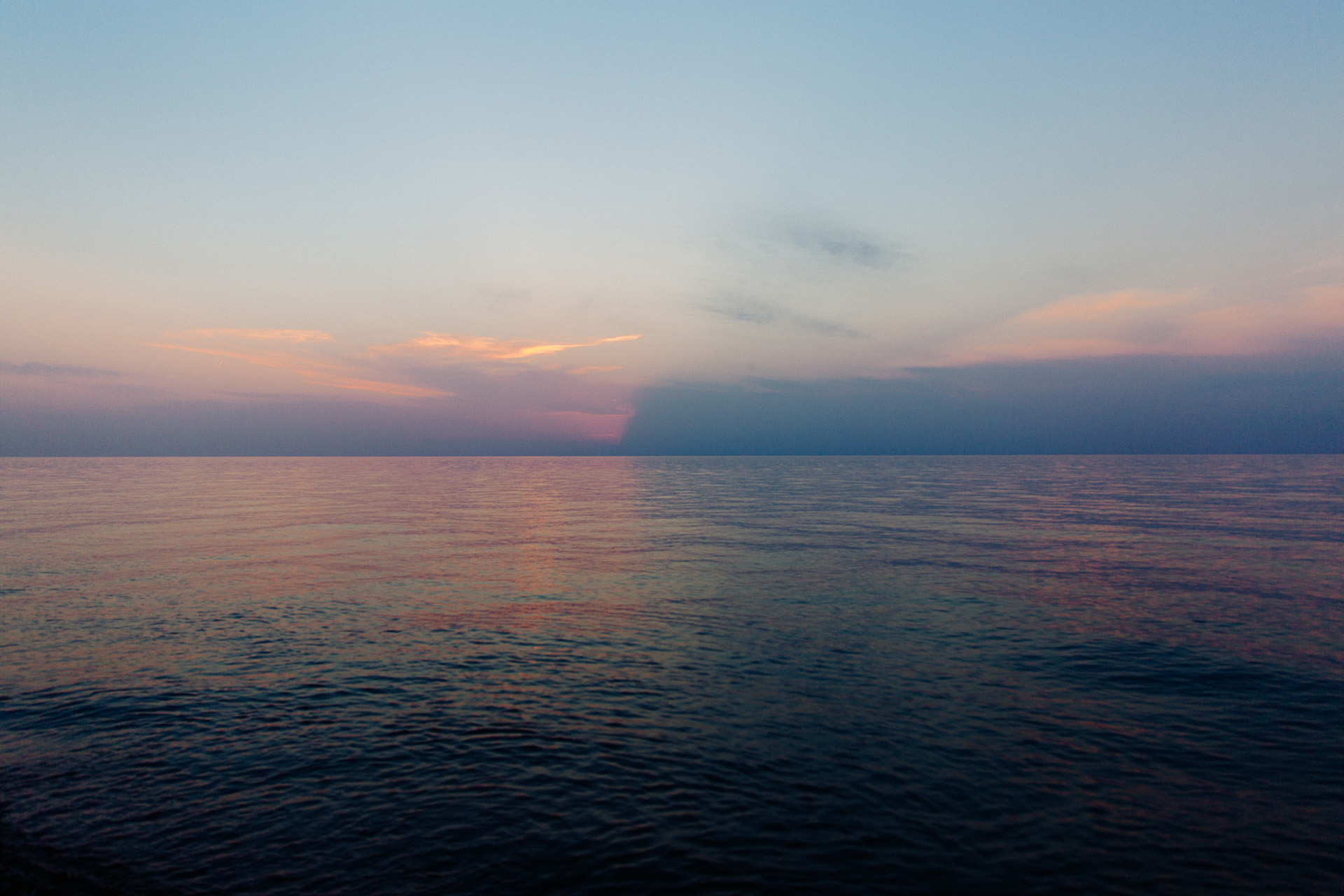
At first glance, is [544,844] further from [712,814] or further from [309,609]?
[309,609]

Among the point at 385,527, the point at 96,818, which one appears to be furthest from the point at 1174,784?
the point at 385,527

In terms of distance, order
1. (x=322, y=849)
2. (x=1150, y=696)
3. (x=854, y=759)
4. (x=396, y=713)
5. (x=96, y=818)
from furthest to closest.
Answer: (x=1150, y=696) → (x=396, y=713) → (x=854, y=759) → (x=96, y=818) → (x=322, y=849)

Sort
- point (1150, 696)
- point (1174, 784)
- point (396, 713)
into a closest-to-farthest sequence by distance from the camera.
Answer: point (1174, 784) → point (396, 713) → point (1150, 696)

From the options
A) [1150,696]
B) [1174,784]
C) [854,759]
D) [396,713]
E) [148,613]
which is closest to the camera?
[1174,784]

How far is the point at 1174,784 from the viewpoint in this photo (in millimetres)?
14305

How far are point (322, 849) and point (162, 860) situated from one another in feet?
8.00

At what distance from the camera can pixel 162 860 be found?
11.4 metres

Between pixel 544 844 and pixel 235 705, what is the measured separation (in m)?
11.3

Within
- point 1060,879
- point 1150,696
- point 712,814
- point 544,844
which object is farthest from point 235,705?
point 1150,696

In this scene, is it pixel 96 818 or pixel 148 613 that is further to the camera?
pixel 148 613

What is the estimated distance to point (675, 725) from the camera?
17375 millimetres

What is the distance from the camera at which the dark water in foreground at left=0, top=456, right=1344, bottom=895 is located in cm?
1168

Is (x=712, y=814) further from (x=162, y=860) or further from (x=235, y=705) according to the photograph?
(x=235, y=705)

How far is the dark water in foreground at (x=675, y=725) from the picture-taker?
38.3 feet
